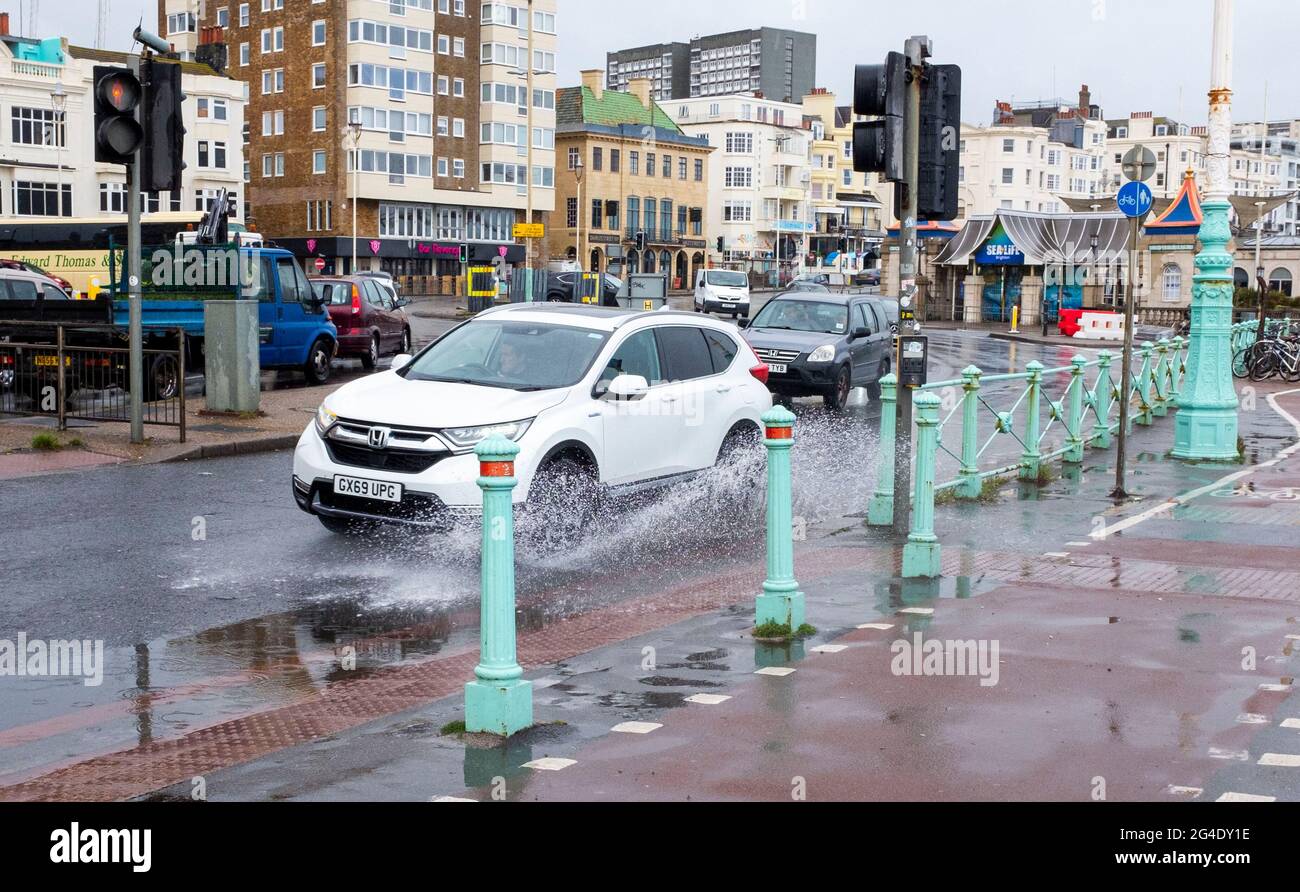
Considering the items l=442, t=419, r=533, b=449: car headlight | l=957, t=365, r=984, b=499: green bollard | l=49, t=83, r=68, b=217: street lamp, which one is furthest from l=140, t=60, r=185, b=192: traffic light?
l=49, t=83, r=68, b=217: street lamp

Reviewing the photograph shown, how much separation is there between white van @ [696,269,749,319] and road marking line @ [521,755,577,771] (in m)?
47.6

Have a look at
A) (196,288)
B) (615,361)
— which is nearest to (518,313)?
(615,361)

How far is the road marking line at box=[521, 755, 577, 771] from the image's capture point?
5320 mm

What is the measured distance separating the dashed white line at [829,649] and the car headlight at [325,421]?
4.14 meters

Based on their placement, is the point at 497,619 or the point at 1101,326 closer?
the point at 497,619

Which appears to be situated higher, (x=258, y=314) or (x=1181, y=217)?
(x=1181, y=217)

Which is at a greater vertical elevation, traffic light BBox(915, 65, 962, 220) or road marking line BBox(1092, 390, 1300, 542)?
traffic light BBox(915, 65, 962, 220)

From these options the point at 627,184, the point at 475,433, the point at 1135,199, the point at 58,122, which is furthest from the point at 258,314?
the point at 627,184

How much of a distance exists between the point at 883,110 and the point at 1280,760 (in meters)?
5.75

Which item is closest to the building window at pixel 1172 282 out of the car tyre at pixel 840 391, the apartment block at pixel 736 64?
the car tyre at pixel 840 391

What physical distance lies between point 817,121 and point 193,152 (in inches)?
2701

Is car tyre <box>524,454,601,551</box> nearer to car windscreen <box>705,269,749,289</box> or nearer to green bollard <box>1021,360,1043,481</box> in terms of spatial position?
green bollard <box>1021,360,1043,481</box>

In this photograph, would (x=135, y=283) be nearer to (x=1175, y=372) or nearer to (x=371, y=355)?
(x=371, y=355)

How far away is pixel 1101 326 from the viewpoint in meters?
48.8
